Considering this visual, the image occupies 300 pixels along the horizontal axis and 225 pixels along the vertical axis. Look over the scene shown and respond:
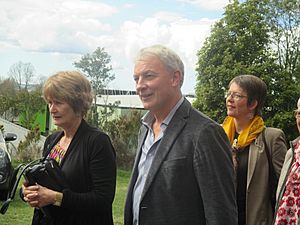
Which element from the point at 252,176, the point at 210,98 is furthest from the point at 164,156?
the point at 210,98

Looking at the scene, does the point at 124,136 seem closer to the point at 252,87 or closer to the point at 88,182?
the point at 252,87

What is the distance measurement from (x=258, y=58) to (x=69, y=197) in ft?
51.3

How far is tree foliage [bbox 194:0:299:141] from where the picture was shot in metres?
16.4

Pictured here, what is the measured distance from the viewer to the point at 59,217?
2652 millimetres

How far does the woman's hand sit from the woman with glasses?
137 centimetres

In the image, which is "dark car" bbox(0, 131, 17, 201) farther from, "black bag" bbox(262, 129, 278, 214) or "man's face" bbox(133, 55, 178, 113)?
"man's face" bbox(133, 55, 178, 113)

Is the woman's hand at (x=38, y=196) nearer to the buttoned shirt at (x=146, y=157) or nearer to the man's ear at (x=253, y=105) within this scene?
the buttoned shirt at (x=146, y=157)

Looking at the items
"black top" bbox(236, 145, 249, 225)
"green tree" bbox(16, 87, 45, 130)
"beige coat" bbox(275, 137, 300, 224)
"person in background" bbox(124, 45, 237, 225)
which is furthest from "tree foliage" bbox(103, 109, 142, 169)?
"person in background" bbox(124, 45, 237, 225)

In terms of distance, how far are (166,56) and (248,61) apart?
1553 cm

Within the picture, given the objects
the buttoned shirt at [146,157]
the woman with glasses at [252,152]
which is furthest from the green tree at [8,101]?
the buttoned shirt at [146,157]

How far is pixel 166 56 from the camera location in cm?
225

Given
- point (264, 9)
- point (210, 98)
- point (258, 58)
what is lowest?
point (210, 98)

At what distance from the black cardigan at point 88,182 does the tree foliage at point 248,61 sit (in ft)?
44.0

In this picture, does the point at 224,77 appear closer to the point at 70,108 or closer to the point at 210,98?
the point at 210,98
